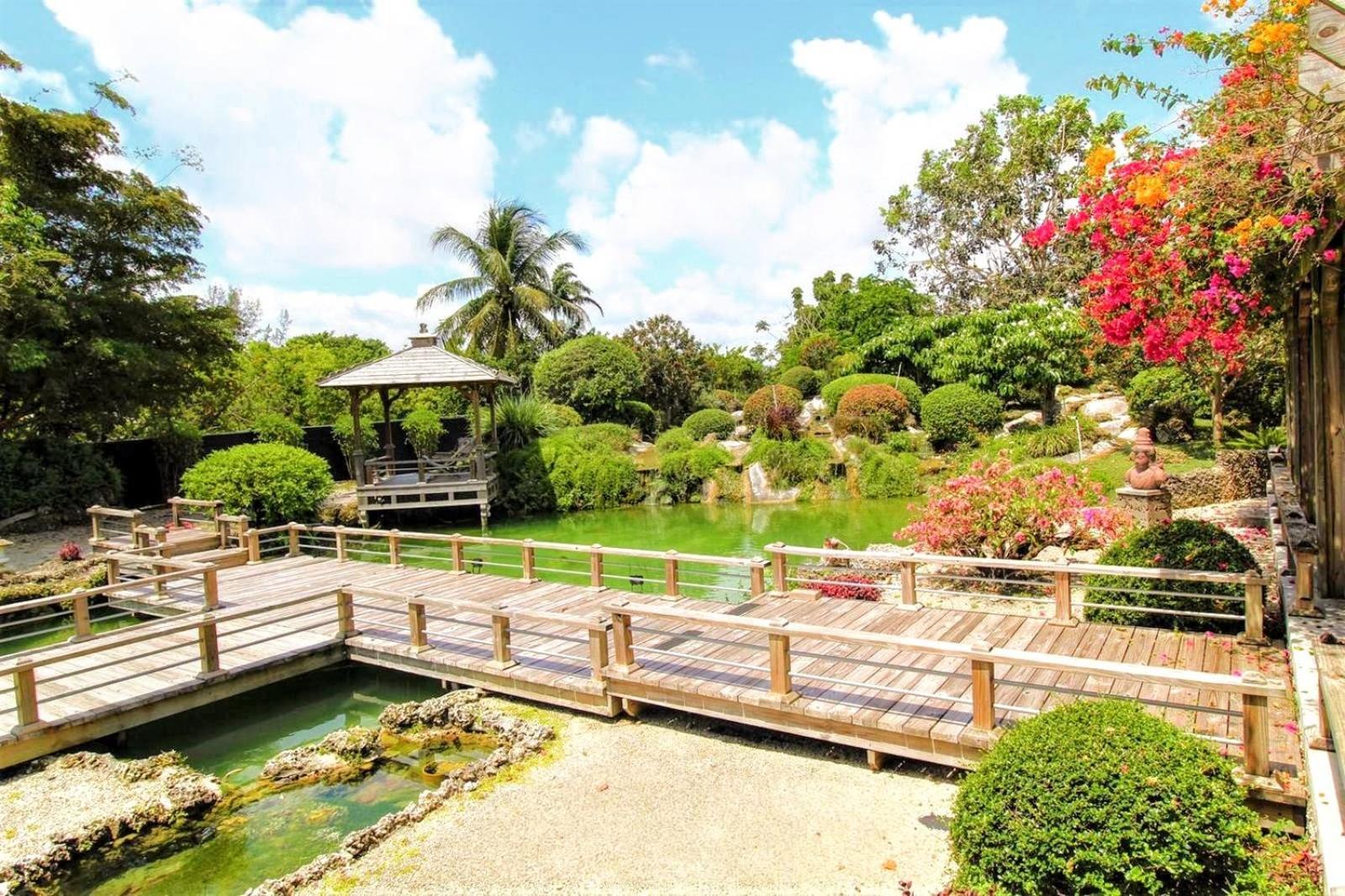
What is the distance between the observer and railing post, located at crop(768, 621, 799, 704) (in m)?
5.21

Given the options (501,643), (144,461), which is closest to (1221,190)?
(501,643)

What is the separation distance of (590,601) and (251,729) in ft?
10.6

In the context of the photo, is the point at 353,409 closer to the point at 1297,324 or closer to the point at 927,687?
the point at 927,687

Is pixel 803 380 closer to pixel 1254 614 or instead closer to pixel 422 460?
pixel 422 460

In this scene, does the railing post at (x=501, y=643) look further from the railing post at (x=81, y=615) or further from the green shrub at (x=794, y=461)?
the green shrub at (x=794, y=461)

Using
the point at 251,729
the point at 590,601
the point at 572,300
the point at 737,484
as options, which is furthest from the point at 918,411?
the point at 251,729

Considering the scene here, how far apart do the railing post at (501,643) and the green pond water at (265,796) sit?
75 centimetres

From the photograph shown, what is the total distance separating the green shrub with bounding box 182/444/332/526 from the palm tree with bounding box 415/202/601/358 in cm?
1183

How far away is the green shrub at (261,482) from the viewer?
14172 millimetres

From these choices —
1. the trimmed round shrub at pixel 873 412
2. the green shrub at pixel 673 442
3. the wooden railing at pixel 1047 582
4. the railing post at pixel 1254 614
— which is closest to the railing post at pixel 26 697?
the wooden railing at pixel 1047 582

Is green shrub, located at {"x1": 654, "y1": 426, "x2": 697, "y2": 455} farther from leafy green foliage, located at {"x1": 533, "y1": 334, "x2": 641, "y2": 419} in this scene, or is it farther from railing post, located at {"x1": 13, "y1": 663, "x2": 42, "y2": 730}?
railing post, located at {"x1": 13, "y1": 663, "x2": 42, "y2": 730}

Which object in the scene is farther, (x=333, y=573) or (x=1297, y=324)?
(x=333, y=573)

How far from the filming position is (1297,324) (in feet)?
22.3

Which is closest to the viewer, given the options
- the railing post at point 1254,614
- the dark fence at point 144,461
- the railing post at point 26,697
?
the railing post at point 1254,614
